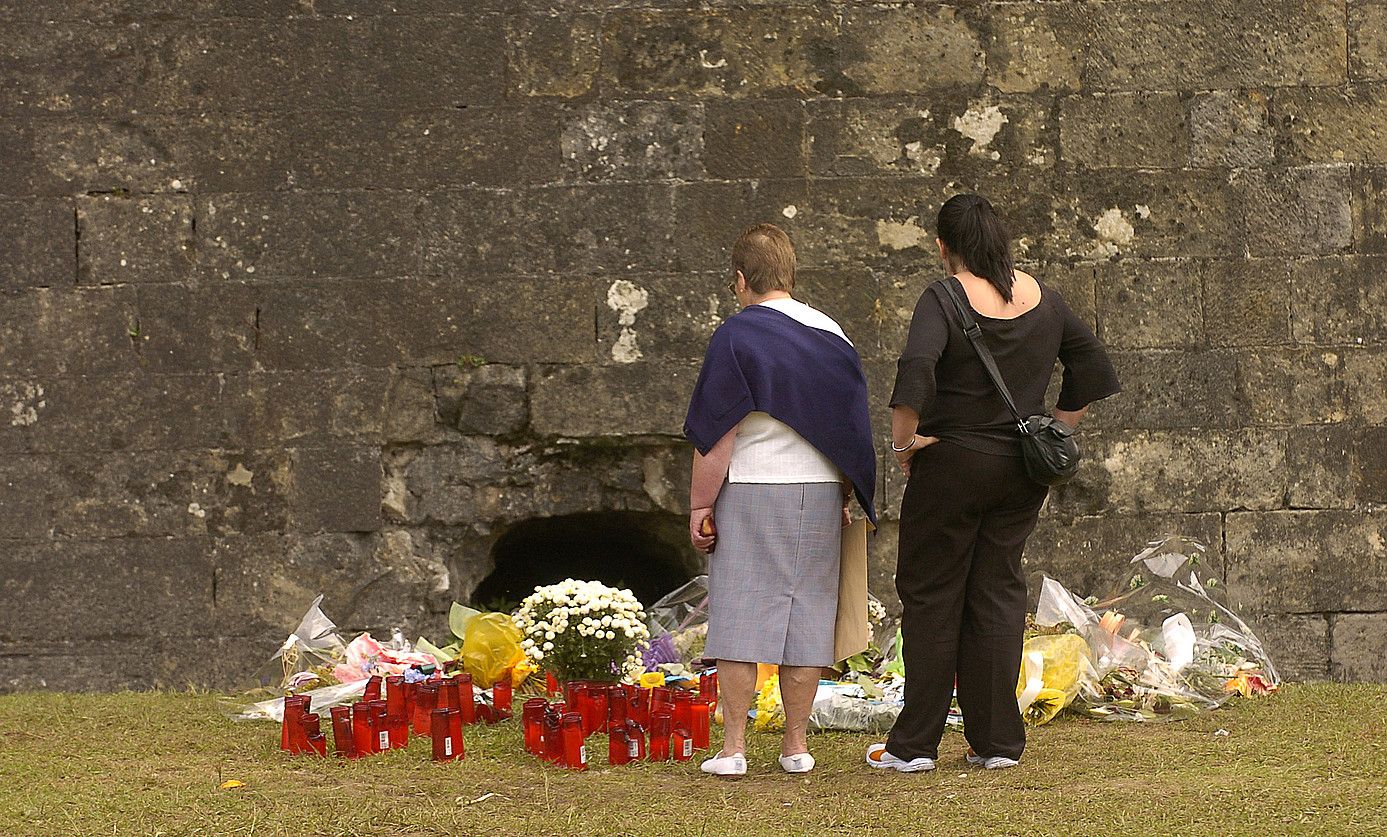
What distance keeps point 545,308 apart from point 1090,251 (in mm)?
2170

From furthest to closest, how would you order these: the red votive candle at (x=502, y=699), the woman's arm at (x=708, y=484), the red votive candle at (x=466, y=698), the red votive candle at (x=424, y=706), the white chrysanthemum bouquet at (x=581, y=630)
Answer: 1. the white chrysanthemum bouquet at (x=581, y=630)
2. the red votive candle at (x=502, y=699)
3. the red votive candle at (x=466, y=698)
4. the red votive candle at (x=424, y=706)
5. the woman's arm at (x=708, y=484)

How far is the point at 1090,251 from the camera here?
580 centimetres

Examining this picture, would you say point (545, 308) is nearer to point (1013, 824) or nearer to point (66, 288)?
point (66, 288)

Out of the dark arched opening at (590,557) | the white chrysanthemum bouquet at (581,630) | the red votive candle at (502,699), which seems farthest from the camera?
the dark arched opening at (590,557)

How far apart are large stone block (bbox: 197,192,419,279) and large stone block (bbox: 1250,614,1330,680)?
368 centimetres

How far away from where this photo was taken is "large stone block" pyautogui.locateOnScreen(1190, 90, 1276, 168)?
580cm

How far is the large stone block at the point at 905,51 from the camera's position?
577 cm

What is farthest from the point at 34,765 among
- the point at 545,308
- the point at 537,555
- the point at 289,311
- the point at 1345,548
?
the point at 1345,548

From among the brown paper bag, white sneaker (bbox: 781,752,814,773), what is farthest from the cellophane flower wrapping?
white sneaker (bbox: 781,752,814,773)

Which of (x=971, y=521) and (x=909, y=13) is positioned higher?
(x=909, y=13)

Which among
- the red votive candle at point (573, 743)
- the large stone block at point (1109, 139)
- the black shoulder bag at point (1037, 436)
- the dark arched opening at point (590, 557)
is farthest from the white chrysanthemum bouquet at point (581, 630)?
the large stone block at point (1109, 139)

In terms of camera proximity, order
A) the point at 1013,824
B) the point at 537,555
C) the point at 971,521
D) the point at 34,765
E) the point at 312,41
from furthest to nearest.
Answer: the point at 537,555 → the point at 312,41 → the point at 34,765 → the point at 971,521 → the point at 1013,824

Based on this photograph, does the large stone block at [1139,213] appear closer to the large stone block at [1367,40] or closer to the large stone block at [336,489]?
the large stone block at [1367,40]

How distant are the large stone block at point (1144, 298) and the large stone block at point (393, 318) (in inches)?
83.6
